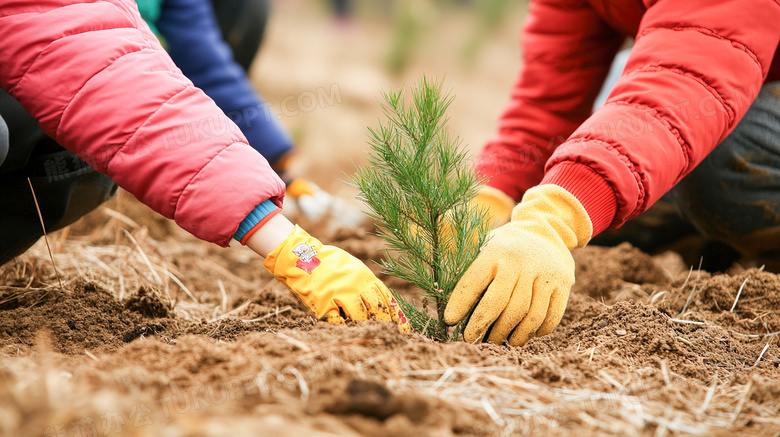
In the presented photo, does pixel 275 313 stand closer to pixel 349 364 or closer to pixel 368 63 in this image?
pixel 349 364

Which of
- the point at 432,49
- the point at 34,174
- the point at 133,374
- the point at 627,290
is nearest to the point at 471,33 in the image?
the point at 432,49

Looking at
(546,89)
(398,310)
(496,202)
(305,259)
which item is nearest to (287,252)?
(305,259)

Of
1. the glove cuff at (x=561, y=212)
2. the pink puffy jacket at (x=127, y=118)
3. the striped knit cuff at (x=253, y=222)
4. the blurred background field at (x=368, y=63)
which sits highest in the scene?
the pink puffy jacket at (x=127, y=118)

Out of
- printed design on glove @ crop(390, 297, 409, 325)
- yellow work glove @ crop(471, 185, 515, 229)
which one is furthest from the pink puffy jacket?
yellow work glove @ crop(471, 185, 515, 229)

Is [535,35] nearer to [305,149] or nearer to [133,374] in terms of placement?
[133,374]

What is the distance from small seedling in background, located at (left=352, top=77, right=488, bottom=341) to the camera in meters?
1.31

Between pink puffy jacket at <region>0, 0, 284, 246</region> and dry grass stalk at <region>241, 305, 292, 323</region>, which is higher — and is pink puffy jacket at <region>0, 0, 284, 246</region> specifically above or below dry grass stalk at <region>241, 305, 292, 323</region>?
above

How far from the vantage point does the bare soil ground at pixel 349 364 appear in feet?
2.81

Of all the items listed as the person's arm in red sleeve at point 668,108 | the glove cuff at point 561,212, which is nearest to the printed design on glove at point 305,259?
the glove cuff at point 561,212

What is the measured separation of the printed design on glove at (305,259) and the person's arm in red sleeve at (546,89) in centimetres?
99

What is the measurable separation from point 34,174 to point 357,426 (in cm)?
130

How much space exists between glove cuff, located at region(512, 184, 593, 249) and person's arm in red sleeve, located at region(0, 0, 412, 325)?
46 centimetres

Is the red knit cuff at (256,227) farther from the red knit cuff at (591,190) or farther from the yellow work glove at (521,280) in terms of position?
the red knit cuff at (591,190)

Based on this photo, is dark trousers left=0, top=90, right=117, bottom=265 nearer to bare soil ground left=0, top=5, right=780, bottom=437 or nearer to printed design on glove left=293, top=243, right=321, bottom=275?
bare soil ground left=0, top=5, right=780, bottom=437
